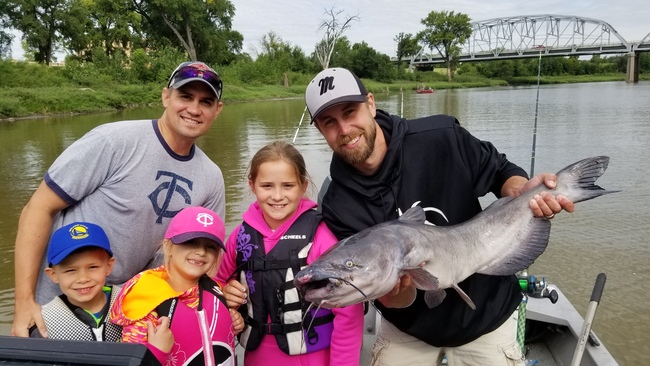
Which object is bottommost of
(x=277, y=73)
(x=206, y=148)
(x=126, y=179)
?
(x=206, y=148)

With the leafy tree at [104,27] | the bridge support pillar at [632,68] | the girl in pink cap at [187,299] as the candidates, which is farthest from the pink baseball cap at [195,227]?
Answer: the bridge support pillar at [632,68]

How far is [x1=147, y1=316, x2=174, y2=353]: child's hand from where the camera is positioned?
2.32 meters

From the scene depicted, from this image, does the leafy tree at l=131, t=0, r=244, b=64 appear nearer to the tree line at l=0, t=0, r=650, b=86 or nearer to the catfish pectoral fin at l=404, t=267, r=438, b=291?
the tree line at l=0, t=0, r=650, b=86

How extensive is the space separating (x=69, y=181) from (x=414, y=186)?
1954mm

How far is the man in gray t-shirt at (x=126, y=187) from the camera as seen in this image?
2.63m

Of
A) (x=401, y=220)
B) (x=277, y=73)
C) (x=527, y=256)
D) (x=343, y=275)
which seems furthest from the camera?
(x=277, y=73)

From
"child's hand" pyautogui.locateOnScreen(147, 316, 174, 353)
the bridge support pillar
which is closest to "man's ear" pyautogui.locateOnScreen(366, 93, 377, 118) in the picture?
"child's hand" pyautogui.locateOnScreen(147, 316, 174, 353)

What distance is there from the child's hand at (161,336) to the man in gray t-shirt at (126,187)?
0.49 metres

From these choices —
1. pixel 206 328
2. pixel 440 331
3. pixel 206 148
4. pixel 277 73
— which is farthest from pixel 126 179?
pixel 277 73

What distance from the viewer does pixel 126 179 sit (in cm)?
281

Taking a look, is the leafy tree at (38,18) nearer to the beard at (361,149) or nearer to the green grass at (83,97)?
the green grass at (83,97)

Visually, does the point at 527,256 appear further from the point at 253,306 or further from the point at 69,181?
the point at 69,181

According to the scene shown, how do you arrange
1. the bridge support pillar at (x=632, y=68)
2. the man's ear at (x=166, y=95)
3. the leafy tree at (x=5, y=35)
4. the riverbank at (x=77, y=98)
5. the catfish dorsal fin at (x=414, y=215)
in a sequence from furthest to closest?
the bridge support pillar at (x=632, y=68)
the leafy tree at (x=5, y=35)
the riverbank at (x=77, y=98)
the man's ear at (x=166, y=95)
the catfish dorsal fin at (x=414, y=215)

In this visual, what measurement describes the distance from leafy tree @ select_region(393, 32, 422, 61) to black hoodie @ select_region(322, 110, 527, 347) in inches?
3788
